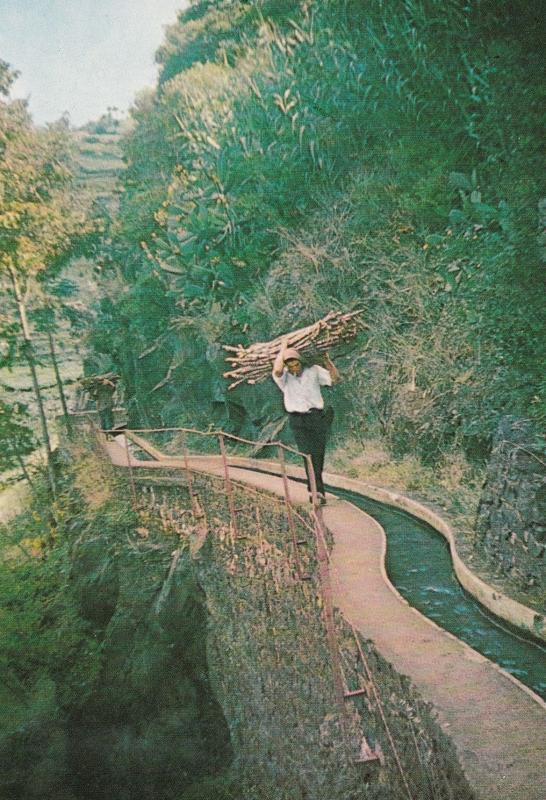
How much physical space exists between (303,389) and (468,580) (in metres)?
2.45

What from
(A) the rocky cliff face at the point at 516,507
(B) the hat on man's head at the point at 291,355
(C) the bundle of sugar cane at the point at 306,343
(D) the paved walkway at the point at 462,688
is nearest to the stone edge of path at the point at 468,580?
(A) the rocky cliff face at the point at 516,507

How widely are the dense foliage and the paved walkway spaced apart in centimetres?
267

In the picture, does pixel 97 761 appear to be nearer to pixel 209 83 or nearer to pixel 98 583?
pixel 98 583

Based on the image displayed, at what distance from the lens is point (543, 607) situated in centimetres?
426

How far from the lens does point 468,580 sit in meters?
5.03

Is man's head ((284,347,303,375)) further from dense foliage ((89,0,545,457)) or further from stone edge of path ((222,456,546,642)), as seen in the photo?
dense foliage ((89,0,545,457))

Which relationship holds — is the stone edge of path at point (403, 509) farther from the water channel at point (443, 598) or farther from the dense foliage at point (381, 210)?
the dense foliage at point (381, 210)

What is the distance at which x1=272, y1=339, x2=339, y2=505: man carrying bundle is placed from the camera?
6.45 metres

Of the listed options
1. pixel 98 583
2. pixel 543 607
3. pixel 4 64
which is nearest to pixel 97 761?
pixel 98 583

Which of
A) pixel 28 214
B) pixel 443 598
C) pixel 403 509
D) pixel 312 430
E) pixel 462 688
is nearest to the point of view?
pixel 462 688

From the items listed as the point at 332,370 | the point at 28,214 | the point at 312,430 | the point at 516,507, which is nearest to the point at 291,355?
the point at 332,370

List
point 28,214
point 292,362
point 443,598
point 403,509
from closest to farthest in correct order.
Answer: point 443,598, point 292,362, point 403,509, point 28,214

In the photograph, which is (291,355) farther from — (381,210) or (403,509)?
(381,210)

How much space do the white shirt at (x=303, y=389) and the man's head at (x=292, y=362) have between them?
0.07m
